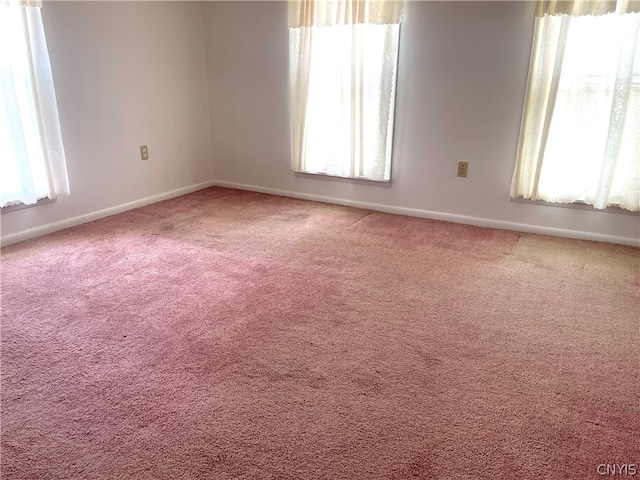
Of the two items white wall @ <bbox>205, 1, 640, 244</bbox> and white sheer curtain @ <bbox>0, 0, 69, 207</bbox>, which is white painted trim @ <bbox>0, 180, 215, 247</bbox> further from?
white wall @ <bbox>205, 1, 640, 244</bbox>

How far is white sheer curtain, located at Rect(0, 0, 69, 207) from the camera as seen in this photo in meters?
2.65

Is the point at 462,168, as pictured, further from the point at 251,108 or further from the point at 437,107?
the point at 251,108

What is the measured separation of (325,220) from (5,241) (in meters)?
2.07

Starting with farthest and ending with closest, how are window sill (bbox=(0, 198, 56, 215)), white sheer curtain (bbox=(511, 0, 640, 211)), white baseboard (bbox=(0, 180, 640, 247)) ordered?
white baseboard (bbox=(0, 180, 640, 247)) < window sill (bbox=(0, 198, 56, 215)) < white sheer curtain (bbox=(511, 0, 640, 211))

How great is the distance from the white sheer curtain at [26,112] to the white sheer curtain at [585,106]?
9.84 ft

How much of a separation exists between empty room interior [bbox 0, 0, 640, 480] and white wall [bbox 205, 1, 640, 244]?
0.02 metres

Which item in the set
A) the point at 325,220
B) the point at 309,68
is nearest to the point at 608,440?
the point at 325,220

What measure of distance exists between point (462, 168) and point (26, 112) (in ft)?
9.32

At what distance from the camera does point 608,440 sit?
4.51ft


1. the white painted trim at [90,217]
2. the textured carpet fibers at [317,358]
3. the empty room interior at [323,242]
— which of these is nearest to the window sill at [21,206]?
the empty room interior at [323,242]

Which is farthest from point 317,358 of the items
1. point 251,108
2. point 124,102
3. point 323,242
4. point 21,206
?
point 251,108

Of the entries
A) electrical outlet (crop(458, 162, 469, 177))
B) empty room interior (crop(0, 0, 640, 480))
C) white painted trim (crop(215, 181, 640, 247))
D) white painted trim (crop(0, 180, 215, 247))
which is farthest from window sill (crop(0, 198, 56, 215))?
electrical outlet (crop(458, 162, 469, 177))

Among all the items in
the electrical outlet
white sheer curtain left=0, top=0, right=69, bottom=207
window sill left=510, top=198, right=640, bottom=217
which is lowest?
window sill left=510, top=198, right=640, bottom=217

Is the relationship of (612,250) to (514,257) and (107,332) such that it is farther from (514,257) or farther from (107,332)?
(107,332)
